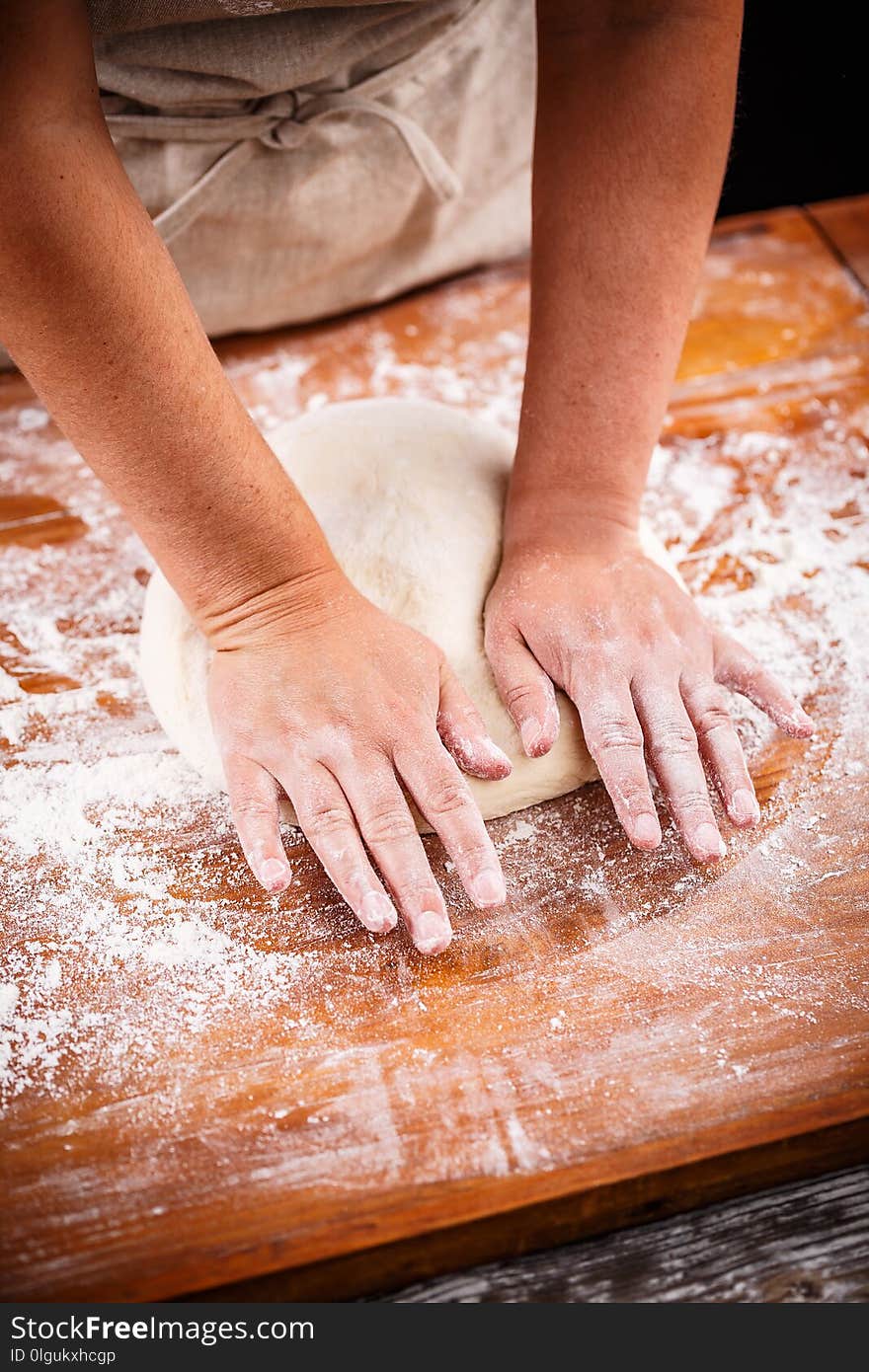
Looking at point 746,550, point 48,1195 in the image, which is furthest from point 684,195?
point 48,1195

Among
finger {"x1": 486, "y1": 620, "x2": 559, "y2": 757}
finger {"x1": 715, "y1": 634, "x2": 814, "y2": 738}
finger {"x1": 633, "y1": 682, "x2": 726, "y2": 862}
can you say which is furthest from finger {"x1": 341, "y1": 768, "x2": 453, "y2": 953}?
finger {"x1": 715, "y1": 634, "x2": 814, "y2": 738}

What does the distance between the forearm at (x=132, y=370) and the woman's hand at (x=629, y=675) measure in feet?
0.77

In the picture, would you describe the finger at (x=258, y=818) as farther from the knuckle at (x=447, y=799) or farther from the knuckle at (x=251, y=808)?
the knuckle at (x=447, y=799)

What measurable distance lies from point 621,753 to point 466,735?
0.52 ft

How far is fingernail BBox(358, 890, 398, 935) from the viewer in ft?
3.33

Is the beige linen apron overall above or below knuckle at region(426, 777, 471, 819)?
above

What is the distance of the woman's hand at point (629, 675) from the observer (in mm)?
1116

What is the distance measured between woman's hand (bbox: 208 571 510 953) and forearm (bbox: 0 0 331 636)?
6 cm

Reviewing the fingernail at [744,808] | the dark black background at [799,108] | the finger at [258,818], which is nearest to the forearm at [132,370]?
the finger at [258,818]

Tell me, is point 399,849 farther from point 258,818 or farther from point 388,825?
point 258,818

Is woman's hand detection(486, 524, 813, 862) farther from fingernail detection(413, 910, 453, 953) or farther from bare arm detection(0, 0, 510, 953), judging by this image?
fingernail detection(413, 910, 453, 953)

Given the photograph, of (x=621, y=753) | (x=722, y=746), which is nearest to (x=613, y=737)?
(x=621, y=753)

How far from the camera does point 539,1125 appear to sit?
948mm

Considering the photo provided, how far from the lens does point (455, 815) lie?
106 centimetres
